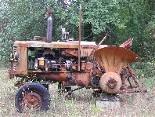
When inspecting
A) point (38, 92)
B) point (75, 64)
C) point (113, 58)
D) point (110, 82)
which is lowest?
point (38, 92)

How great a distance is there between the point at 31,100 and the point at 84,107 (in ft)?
3.39

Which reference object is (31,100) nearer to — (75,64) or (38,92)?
(38,92)

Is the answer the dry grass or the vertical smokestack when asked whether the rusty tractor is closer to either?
the vertical smokestack

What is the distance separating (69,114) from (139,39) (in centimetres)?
982

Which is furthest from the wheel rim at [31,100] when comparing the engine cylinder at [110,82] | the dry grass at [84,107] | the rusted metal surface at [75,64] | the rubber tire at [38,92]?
the engine cylinder at [110,82]

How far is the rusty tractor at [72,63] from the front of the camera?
8508mm

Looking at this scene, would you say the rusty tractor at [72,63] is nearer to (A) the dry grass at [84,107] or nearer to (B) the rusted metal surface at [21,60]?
(B) the rusted metal surface at [21,60]

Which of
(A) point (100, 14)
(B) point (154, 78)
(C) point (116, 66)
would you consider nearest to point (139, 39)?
(A) point (100, 14)

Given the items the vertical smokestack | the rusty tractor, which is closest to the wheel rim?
the rusty tractor

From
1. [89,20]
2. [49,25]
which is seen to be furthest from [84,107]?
[89,20]

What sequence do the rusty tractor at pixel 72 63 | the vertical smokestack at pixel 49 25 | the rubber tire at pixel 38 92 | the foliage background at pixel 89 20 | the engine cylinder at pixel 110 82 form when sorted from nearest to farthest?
1. the rubber tire at pixel 38 92
2. the vertical smokestack at pixel 49 25
3. the rusty tractor at pixel 72 63
4. the engine cylinder at pixel 110 82
5. the foliage background at pixel 89 20

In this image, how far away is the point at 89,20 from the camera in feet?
47.5

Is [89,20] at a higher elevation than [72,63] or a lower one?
higher

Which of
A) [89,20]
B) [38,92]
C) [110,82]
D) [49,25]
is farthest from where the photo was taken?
[89,20]
